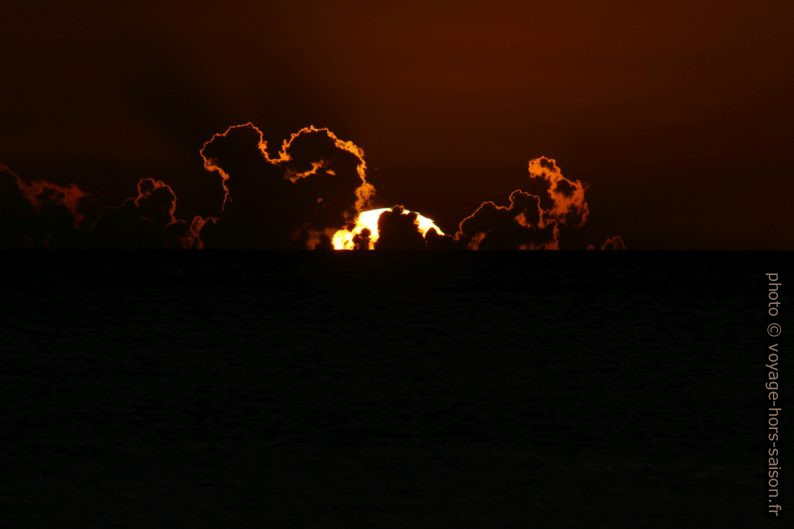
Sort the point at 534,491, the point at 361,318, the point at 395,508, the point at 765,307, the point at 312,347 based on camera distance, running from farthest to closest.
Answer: the point at 765,307, the point at 361,318, the point at 312,347, the point at 534,491, the point at 395,508

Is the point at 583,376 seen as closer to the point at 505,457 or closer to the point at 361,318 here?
the point at 505,457

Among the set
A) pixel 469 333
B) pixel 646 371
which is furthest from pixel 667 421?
pixel 469 333

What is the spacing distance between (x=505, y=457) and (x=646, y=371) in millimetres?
22419

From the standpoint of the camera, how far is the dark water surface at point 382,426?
20.0 metres

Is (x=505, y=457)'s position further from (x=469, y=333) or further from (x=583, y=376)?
(x=469, y=333)

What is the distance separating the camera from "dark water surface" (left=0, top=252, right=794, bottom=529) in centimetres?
2002

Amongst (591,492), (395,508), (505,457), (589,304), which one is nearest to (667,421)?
(505,457)

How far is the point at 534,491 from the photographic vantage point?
21.4m

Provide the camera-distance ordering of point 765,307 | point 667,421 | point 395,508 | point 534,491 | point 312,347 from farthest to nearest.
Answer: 1. point 765,307
2. point 312,347
3. point 667,421
4. point 534,491
5. point 395,508

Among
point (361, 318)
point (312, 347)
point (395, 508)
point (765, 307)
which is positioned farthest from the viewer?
point (765, 307)

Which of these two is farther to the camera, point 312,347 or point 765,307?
point 765,307

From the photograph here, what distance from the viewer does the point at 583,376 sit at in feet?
143

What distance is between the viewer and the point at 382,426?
1174 inches

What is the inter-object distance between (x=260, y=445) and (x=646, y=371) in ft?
76.8
